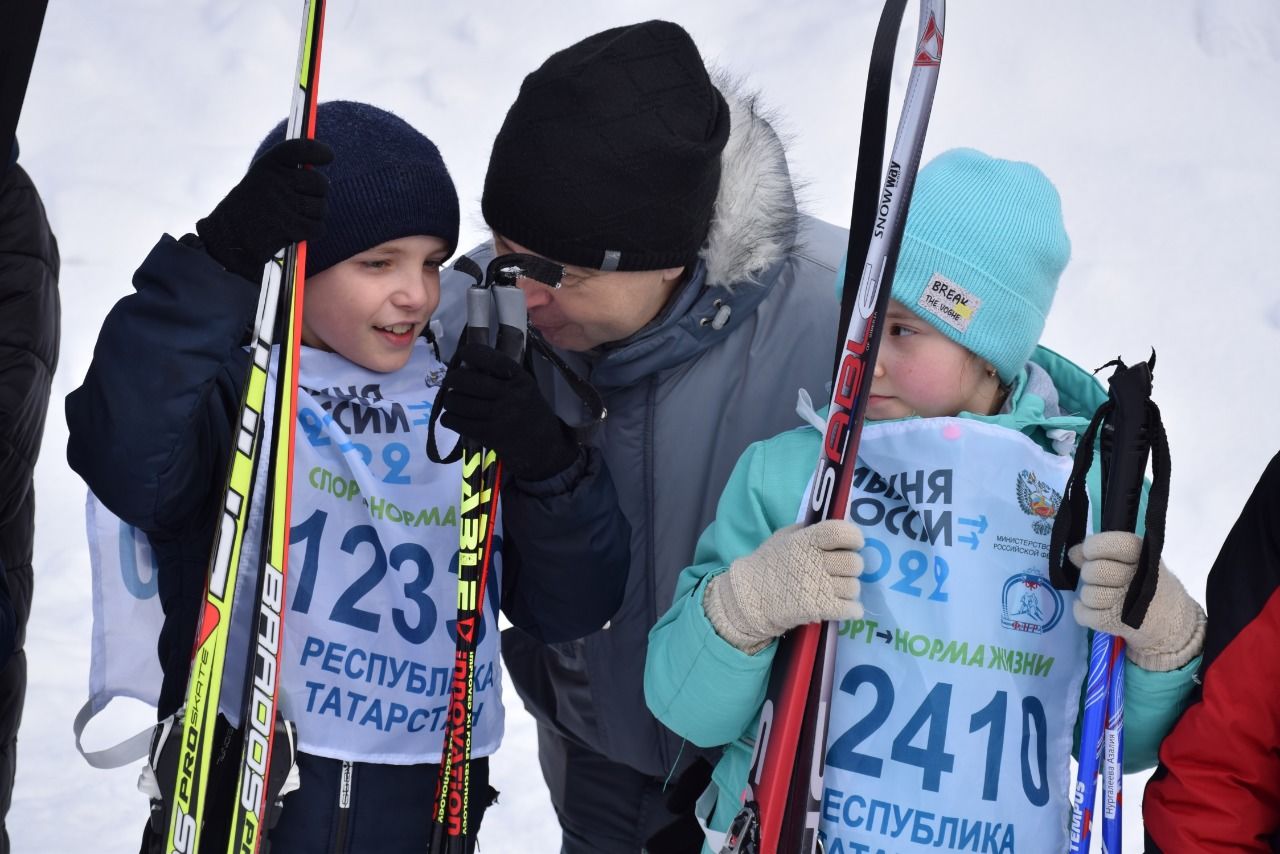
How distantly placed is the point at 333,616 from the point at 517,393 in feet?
1.32

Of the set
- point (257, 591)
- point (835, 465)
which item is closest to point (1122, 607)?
point (835, 465)

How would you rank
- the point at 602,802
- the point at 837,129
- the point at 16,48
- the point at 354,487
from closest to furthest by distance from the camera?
the point at 16,48 < the point at 354,487 < the point at 602,802 < the point at 837,129

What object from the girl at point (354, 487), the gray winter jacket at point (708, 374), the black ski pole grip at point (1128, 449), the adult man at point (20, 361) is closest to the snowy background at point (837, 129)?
the adult man at point (20, 361)

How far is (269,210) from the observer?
160cm

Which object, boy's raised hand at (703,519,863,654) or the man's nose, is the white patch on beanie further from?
the man's nose

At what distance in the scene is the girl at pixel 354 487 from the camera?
1.61m

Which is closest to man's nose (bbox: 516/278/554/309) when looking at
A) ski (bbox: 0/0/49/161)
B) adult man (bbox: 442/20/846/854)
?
adult man (bbox: 442/20/846/854)

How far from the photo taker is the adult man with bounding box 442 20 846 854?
1.91 metres

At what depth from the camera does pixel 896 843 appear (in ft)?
5.20

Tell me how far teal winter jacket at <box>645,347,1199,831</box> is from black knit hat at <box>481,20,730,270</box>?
0.37 meters

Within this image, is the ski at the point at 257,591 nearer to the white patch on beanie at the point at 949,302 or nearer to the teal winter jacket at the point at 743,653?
the teal winter jacket at the point at 743,653

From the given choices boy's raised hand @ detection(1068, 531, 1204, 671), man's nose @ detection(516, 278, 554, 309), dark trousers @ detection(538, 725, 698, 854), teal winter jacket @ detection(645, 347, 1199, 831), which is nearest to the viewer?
boy's raised hand @ detection(1068, 531, 1204, 671)

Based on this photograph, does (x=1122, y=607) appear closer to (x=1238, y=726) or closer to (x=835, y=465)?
(x=1238, y=726)

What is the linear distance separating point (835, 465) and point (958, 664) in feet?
0.90
